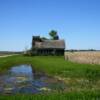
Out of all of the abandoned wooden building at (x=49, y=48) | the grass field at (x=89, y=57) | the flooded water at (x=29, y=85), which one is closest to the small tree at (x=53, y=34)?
the abandoned wooden building at (x=49, y=48)

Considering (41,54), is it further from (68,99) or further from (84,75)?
(68,99)

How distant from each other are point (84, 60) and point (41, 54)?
40167 mm

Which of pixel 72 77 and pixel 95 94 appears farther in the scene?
pixel 72 77

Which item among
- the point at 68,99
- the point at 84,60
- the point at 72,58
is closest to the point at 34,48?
the point at 72,58

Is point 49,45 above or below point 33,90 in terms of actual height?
above

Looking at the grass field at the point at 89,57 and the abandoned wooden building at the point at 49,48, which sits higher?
the abandoned wooden building at the point at 49,48

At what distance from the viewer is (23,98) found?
12.9m

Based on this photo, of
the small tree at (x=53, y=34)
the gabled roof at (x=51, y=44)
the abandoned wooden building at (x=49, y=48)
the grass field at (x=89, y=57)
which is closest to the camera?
the grass field at (x=89, y=57)

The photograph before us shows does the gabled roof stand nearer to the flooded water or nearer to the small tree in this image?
the small tree

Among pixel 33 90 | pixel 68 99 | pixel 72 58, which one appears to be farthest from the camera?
pixel 72 58

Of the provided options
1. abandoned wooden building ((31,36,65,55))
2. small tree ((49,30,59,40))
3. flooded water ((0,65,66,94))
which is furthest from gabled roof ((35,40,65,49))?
flooded water ((0,65,66,94))

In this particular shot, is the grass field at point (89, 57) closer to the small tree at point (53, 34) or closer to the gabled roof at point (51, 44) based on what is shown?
the gabled roof at point (51, 44)

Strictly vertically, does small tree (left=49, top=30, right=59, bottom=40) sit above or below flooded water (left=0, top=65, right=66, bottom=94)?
above

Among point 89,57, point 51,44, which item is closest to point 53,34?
point 51,44
